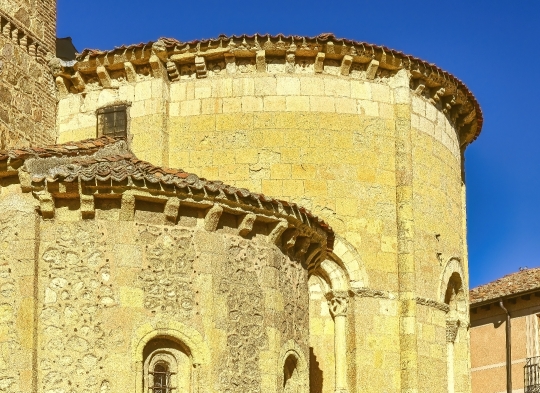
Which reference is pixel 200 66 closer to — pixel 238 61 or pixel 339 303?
pixel 238 61

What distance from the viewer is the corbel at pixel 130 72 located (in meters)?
19.8

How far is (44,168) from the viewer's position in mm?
13805

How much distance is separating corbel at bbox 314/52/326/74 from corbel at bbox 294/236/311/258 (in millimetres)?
5075

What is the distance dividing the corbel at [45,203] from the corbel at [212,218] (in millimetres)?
1792

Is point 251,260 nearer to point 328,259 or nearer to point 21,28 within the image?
point 328,259

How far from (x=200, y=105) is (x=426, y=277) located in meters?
4.71

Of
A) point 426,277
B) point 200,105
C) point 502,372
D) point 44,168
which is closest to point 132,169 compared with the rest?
point 44,168

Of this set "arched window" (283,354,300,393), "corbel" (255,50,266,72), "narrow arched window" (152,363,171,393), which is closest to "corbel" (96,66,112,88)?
"corbel" (255,50,266,72)

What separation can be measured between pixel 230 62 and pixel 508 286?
507 inches

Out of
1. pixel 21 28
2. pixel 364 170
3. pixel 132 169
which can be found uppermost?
pixel 21 28

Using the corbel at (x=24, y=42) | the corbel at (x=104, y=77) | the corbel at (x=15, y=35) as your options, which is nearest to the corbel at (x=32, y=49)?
the corbel at (x=24, y=42)

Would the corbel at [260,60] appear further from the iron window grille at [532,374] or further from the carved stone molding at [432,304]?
the iron window grille at [532,374]

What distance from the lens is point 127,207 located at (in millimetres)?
13664

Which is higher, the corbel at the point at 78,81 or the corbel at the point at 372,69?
the corbel at the point at 372,69
